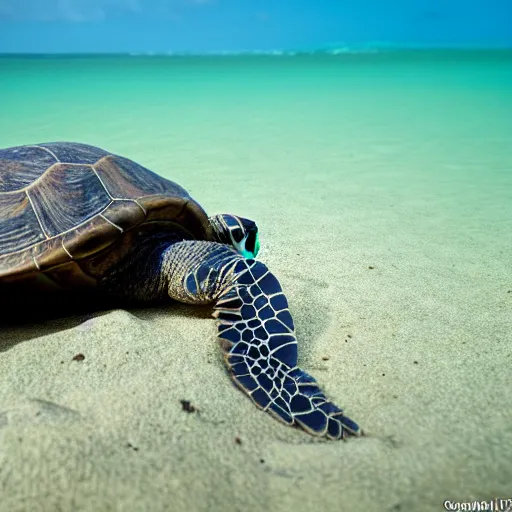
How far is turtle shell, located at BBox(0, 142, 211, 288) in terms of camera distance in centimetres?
208

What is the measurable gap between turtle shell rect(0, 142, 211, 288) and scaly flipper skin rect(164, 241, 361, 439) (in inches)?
10.1

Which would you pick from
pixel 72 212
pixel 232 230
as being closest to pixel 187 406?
pixel 72 212

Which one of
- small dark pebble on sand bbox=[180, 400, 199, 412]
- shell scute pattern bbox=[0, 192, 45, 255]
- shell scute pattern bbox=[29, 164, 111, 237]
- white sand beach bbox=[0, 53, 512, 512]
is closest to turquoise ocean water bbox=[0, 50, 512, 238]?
white sand beach bbox=[0, 53, 512, 512]

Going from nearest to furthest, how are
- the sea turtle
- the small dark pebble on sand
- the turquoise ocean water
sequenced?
the small dark pebble on sand < the sea turtle < the turquoise ocean water

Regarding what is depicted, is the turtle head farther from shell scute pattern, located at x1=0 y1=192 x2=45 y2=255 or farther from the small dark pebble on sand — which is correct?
the small dark pebble on sand

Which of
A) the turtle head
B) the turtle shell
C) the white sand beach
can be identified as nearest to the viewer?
the white sand beach

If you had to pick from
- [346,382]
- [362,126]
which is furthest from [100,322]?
[362,126]

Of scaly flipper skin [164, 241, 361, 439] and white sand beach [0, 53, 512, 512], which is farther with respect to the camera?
scaly flipper skin [164, 241, 361, 439]

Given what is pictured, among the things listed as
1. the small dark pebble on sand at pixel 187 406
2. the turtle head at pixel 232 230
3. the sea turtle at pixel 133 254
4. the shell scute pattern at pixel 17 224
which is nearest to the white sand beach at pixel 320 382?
the small dark pebble on sand at pixel 187 406

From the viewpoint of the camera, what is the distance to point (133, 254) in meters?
2.37

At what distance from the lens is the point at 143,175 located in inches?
102

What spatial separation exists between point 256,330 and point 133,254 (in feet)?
2.75

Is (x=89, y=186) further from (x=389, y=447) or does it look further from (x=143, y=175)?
(x=389, y=447)

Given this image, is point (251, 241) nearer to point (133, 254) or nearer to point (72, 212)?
point (133, 254)
